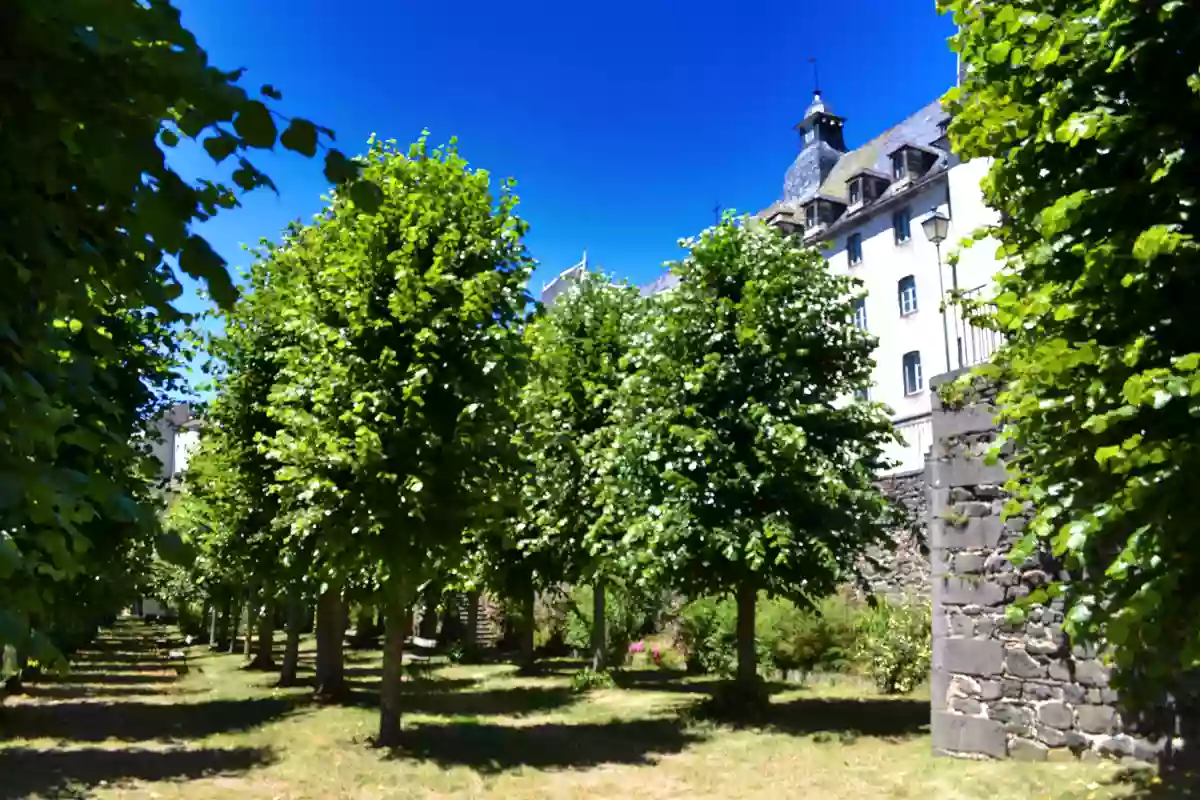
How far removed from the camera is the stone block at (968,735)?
28.8 feet

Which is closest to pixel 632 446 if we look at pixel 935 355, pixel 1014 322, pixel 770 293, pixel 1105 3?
pixel 770 293

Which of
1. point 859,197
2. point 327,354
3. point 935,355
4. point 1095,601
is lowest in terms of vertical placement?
point 1095,601

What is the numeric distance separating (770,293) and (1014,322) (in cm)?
794

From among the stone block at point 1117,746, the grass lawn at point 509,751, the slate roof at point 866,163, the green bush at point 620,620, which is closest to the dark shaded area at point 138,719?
the grass lawn at point 509,751

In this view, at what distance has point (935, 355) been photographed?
3259 centimetres

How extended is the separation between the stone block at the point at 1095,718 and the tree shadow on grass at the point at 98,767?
8.51 meters

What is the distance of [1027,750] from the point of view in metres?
8.52

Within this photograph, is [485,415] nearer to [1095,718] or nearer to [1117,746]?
[1095,718]

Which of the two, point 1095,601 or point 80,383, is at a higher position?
point 80,383

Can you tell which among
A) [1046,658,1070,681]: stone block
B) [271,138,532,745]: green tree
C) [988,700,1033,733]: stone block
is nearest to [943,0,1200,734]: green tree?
[1046,658,1070,681]: stone block

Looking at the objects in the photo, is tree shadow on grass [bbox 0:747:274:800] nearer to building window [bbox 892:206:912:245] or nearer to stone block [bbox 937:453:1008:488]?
stone block [bbox 937:453:1008:488]

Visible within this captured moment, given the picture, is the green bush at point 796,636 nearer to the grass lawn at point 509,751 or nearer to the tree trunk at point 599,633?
the grass lawn at point 509,751

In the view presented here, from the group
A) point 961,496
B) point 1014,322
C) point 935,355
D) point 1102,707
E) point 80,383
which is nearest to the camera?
point 80,383

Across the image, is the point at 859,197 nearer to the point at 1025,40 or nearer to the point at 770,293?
the point at 770,293
